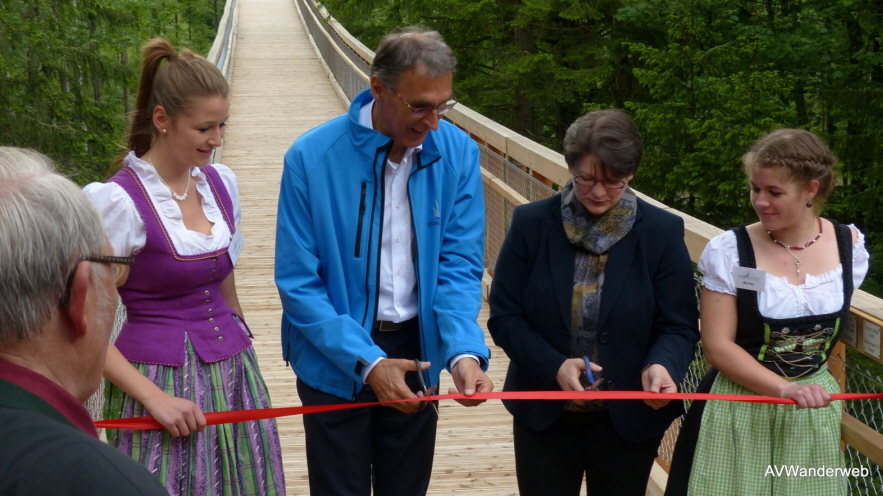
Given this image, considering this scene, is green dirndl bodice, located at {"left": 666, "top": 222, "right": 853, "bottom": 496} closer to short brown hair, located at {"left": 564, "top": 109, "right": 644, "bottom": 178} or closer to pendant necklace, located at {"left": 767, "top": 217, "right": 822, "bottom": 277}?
pendant necklace, located at {"left": 767, "top": 217, "right": 822, "bottom": 277}

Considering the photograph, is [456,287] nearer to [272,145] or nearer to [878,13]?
[272,145]

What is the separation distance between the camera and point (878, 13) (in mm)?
Answer: 12266

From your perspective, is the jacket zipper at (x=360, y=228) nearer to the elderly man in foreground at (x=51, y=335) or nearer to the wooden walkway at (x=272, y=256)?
the elderly man in foreground at (x=51, y=335)

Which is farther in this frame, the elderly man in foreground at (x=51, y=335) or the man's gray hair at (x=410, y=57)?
the man's gray hair at (x=410, y=57)

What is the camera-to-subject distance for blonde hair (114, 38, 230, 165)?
266 cm

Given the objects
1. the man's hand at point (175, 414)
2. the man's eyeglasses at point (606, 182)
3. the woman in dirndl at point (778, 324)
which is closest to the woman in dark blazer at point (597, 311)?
the man's eyeglasses at point (606, 182)

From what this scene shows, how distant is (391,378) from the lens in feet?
8.13

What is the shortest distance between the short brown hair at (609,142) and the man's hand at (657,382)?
52 cm

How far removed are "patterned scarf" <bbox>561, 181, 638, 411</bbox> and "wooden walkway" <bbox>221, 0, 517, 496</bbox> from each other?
153cm

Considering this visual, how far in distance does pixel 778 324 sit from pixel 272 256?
5453 millimetres

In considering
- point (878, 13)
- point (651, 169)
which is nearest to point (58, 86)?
point (651, 169)

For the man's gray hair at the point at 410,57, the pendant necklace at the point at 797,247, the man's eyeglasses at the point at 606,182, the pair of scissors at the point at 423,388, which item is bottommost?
the pair of scissors at the point at 423,388

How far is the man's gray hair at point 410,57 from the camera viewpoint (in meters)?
2.49

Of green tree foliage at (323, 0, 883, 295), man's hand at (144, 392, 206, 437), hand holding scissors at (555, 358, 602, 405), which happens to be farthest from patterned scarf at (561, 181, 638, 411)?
green tree foliage at (323, 0, 883, 295)
